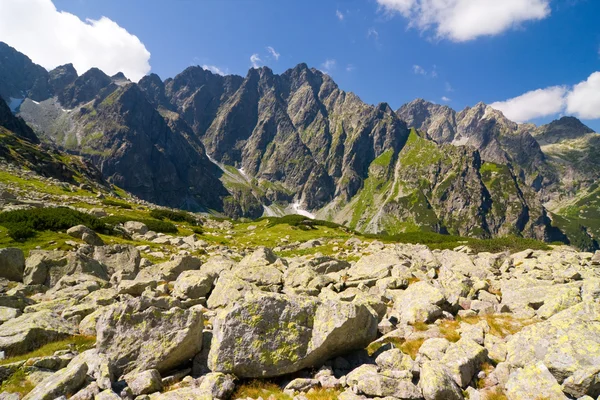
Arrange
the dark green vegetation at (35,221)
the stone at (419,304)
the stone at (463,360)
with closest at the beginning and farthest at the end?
the stone at (463,360)
the stone at (419,304)
the dark green vegetation at (35,221)

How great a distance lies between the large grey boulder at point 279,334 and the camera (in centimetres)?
1052

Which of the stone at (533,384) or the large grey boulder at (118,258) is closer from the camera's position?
the stone at (533,384)

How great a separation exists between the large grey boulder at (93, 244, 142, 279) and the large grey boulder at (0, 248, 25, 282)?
20.3ft

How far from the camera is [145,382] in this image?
368 inches

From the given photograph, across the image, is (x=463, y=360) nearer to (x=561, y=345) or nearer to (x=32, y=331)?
(x=561, y=345)

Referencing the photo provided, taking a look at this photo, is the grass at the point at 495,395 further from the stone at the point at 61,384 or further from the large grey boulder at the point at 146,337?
the stone at the point at 61,384

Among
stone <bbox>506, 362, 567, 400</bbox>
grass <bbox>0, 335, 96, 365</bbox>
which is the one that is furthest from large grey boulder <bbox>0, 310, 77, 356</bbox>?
stone <bbox>506, 362, 567, 400</bbox>

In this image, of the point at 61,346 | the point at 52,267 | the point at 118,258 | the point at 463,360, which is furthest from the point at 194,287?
the point at 463,360

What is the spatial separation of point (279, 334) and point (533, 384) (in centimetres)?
823

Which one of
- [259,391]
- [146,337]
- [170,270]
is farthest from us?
[170,270]

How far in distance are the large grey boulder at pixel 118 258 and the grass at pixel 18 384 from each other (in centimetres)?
1902

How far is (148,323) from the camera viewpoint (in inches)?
435

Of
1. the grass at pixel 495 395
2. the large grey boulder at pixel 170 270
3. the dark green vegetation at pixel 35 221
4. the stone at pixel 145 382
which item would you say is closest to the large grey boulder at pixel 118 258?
the large grey boulder at pixel 170 270

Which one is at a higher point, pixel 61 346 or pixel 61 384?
pixel 61 384
